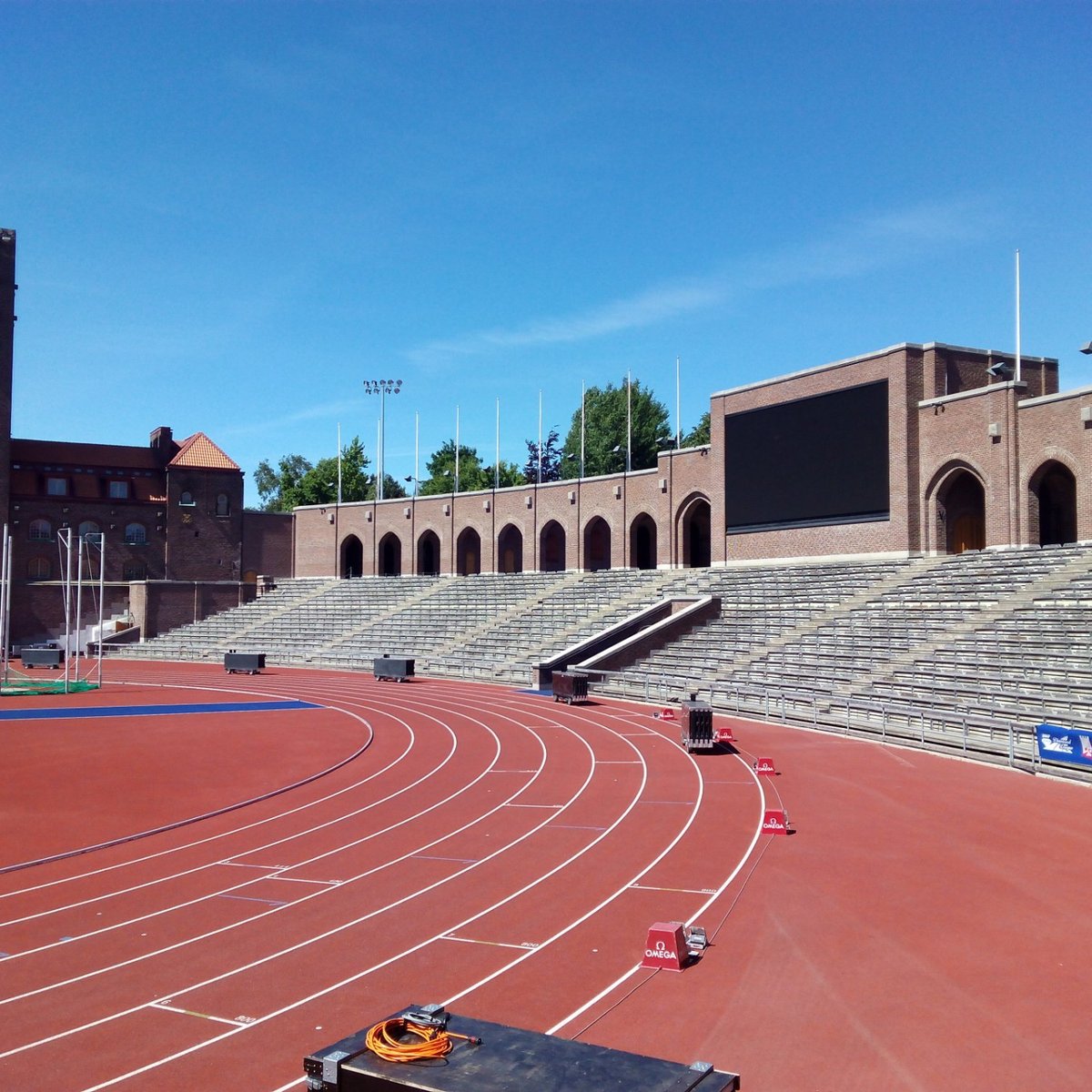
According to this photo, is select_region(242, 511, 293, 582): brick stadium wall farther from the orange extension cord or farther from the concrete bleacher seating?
the orange extension cord

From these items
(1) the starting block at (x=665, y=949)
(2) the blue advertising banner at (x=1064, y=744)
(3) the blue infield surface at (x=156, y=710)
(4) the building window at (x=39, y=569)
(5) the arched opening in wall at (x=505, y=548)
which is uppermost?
(5) the arched opening in wall at (x=505, y=548)

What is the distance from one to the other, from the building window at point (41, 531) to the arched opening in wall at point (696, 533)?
35831 millimetres

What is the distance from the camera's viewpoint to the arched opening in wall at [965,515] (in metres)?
34.1

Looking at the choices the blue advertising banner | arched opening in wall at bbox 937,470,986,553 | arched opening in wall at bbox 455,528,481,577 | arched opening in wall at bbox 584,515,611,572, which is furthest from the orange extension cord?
arched opening in wall at bbox 455,528,481,577

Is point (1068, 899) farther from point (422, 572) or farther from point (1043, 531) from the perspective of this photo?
point (422, 572)

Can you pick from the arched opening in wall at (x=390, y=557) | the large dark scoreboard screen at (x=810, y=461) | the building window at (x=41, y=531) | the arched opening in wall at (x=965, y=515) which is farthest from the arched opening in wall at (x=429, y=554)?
the arched opening in wall at (x=965, y=515)

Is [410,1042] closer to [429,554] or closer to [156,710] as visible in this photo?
[156,710]

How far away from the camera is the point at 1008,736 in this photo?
18.7 meters

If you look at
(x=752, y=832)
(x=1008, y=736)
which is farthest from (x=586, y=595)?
(x=752, y=832)

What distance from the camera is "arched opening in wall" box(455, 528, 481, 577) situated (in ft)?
178

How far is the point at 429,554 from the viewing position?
59.4 metres

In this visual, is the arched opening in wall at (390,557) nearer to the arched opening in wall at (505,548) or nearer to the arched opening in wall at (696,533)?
the arched opening in wall at (505,548)

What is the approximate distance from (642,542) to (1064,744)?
107 ft

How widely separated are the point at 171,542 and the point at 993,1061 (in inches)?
2220
